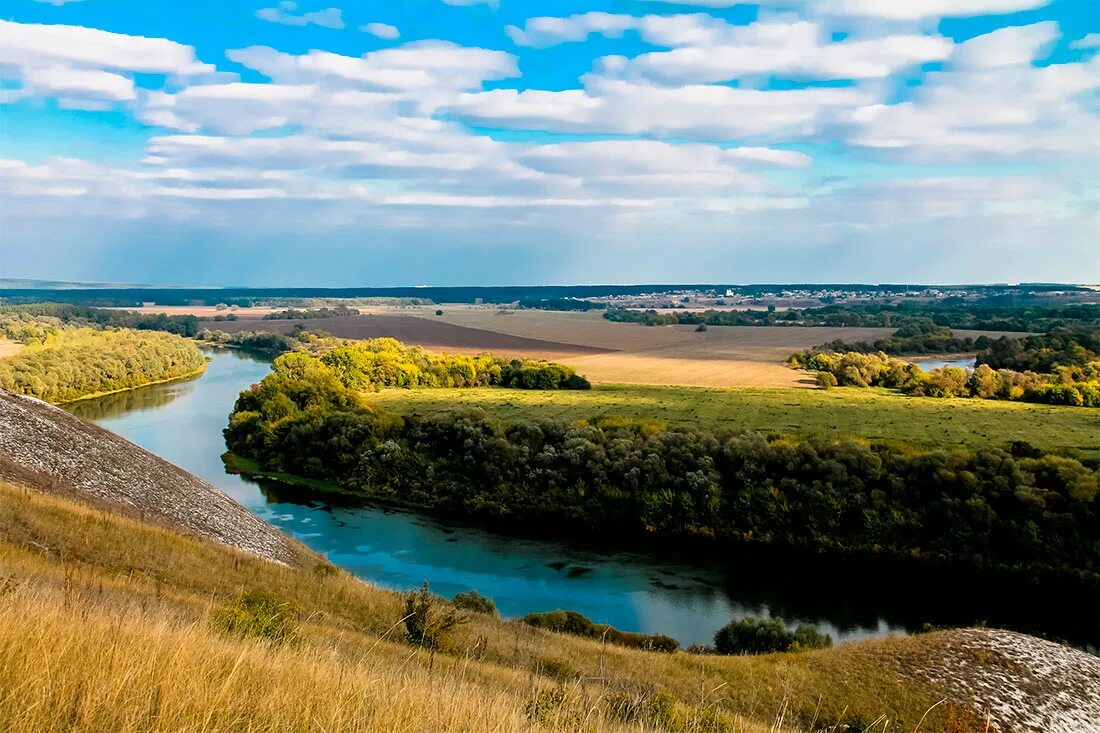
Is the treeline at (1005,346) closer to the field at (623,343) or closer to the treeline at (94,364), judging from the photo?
the field at (623,343)

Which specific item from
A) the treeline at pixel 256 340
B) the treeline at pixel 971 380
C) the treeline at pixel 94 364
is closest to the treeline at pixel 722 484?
the treeline at pixel 971 380

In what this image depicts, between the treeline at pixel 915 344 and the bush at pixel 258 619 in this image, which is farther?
the treeline at pixel 915 344

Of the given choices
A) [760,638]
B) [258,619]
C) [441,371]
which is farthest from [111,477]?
[441,371]

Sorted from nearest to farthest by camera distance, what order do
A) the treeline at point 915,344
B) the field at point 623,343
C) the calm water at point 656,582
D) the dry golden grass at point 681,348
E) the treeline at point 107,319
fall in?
the calm water at point 656,582, the dry golden grass at point 681,348, the field at point 623,343, the treeline at point 915,344, the treeline at point 107,319

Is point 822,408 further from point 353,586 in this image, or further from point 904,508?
point 353,586

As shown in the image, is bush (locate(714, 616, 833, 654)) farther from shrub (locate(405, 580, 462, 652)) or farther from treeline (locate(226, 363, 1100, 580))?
shrub (locate(405, 580, 462, 652))
